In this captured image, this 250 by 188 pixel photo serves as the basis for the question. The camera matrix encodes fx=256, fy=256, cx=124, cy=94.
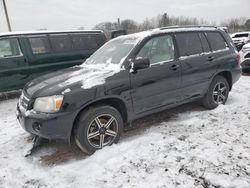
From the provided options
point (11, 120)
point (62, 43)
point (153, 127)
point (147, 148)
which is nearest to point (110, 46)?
point (153, 127)

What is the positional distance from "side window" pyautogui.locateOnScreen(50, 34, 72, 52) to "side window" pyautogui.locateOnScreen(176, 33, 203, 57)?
409 cm

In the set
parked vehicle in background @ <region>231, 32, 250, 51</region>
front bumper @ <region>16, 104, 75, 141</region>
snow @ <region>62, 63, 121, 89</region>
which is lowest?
parked vehicle in background @ <region>231, 32, 250, 51</region>

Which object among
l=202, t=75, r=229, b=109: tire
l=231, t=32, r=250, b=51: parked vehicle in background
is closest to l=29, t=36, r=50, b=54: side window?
l=202, t=75, r=229, b=109: tire

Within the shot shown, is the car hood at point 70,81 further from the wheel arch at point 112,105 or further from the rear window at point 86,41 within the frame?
the rear window at point 86,41

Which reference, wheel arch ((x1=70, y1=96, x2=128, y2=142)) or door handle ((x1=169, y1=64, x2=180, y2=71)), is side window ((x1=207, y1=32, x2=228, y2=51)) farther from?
wheel arch ((x1=70, y1=96, x2=128, y2=142))

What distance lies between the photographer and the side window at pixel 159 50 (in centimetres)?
438

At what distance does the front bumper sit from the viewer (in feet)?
11.3

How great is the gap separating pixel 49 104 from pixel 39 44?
4422 mm

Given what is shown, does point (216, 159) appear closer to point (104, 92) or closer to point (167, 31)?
point (104, 92)

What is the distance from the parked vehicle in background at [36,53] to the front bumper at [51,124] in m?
3.82

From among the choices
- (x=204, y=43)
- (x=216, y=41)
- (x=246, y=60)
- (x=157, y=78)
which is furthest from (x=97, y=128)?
(x=246, y=60)

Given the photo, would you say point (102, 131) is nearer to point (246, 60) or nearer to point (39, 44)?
point (39, 44)

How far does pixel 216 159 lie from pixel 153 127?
148 centimetres

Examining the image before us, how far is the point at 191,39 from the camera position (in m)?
5.07
